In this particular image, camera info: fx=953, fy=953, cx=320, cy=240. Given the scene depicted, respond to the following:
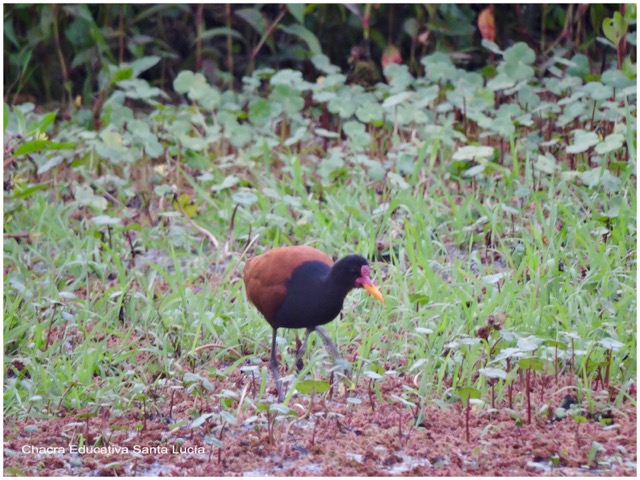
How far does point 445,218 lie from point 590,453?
2.09m

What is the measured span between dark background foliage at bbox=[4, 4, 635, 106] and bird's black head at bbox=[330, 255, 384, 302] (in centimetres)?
337

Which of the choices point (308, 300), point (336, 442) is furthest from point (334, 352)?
point (336, 442)

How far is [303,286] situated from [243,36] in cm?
406

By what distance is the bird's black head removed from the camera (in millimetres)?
3344

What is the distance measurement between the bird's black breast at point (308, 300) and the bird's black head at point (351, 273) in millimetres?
51

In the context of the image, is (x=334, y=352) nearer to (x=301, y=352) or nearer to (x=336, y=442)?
(x=301, y=352)

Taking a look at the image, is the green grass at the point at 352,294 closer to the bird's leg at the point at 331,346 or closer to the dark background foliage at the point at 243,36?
the bird's leg at the point at 331,346

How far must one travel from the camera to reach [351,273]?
3.35 m

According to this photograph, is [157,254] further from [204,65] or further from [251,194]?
[204,65]

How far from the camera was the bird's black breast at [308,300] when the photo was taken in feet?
11.0

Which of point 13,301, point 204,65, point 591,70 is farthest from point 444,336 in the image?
point 204,65

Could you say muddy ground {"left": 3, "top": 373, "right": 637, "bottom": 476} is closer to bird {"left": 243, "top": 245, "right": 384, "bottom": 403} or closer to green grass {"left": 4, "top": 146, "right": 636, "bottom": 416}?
green grass {"left": 4, "top": 146, "right": 636, "bottom": 416}

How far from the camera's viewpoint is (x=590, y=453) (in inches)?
117

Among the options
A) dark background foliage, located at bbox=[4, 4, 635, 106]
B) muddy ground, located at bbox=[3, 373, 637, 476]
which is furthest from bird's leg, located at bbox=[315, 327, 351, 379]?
dark background foliage, located at bbox=[4, 4, 635, 106]
